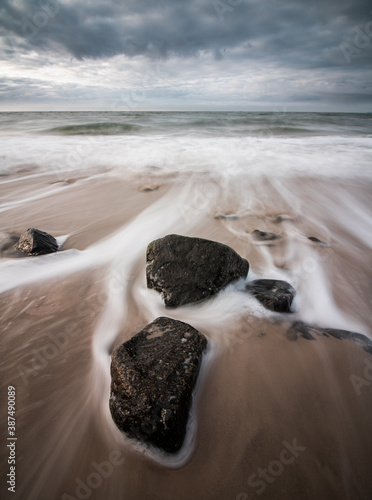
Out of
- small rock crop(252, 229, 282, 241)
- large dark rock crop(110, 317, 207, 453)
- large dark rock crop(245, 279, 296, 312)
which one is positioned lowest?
small rock crop(252, 229, 282, 241)

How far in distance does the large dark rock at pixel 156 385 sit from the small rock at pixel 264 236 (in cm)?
248

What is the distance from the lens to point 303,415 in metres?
1.77

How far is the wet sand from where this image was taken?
1.50 metres

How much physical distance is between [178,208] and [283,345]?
3.73 meters

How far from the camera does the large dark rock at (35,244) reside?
11.3 ft

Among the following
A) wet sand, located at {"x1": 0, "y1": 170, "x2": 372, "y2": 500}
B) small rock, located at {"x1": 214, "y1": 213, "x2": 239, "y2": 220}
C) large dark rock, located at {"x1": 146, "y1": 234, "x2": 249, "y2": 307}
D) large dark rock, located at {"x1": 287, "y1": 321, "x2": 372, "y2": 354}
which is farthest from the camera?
small rock, located at {"x1": 214, "y1": 213, "x2": 239, "y2": 220}

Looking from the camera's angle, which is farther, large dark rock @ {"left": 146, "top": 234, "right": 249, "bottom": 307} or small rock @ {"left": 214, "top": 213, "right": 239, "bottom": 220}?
small rock @ {"left": 214, "top": 213, "right": 239, "bottom": 220}

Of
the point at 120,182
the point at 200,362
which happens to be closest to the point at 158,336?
the point at 200,362

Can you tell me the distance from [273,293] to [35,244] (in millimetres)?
3126

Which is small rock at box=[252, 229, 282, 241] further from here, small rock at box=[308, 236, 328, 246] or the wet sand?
small rock at box=[308, 236, 328, 246]

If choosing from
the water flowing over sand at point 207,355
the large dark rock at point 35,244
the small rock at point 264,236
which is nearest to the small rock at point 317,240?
the water flowing over sand at point 207,355

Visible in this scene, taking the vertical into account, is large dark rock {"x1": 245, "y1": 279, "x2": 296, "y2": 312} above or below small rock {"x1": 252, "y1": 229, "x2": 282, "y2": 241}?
above

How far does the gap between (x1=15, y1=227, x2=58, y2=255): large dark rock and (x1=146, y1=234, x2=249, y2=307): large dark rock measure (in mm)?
1638

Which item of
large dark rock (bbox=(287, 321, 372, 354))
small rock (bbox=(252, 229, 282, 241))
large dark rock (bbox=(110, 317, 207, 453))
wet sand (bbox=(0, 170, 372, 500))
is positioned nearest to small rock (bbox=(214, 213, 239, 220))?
wet sand (bbox=(0, 170, 372, 500))
